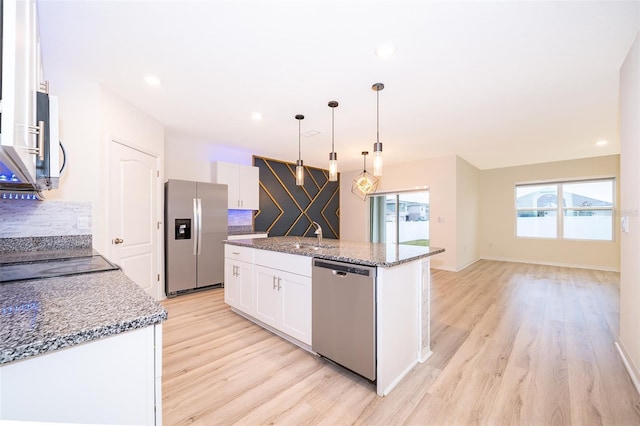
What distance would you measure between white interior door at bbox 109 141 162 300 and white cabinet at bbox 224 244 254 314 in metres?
0.85

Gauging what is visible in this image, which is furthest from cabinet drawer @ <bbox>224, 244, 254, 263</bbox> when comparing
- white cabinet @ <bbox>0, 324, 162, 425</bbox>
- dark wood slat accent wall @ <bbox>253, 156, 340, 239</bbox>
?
dark wood slat accent wall @ <bbox>253, 156, 340, 239</bbox>

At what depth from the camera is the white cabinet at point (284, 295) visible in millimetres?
2145

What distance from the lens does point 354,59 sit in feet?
6.80

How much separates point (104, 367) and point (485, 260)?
757 cm

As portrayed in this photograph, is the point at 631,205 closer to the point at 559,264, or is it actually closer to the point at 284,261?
the point at 284,261

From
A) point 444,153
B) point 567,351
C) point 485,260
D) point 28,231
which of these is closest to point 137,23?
point 28,231

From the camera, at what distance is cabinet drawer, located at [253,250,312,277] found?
2129mm

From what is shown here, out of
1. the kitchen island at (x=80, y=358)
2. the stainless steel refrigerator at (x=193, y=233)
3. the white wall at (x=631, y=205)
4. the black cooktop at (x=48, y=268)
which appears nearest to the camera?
the kitchen island at (x=80, y=358)

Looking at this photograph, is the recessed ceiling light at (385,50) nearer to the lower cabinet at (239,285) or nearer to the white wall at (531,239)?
the lower cabinet at (239,285)

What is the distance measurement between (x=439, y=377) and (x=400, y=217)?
4635 millimetres

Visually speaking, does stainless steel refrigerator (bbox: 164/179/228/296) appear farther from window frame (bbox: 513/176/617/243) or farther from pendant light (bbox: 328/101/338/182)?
window frame (bbox: 513/176/617/243)

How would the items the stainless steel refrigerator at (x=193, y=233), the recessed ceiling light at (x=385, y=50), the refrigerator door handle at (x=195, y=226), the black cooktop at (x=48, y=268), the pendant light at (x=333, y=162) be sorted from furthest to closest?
1. the refrigerator door handle at (x=195, y=226)
2. the stainless steel refrigerator at (x=193, y=233)
3. the pendant light at (x=333, y=162)
4. the recessed ceiling light at (x=385, y=50)
5. the black cooktop at (x=48, y=268)

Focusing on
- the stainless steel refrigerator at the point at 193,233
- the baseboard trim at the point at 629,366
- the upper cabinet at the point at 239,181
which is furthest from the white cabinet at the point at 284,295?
the upper cabinet at the point at 239,181

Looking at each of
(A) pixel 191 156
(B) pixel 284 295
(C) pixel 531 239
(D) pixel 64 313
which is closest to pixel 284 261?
(B) pixel 284 295
